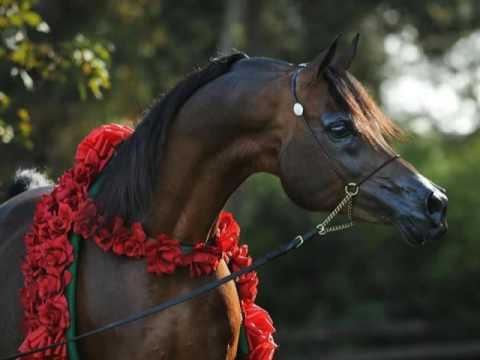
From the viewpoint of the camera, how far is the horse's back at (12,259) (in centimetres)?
411

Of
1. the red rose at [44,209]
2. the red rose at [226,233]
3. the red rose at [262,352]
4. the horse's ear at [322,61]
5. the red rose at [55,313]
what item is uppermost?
the horse's ear at [322,61]

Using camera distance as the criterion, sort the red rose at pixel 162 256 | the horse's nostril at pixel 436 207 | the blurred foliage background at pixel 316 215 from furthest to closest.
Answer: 1. the blurred foliage background at pixel 316 215
2. the red rose at pixel 162 256
3. the horse's nostril at pixel 436 207

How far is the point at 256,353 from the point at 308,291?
11.0 metres

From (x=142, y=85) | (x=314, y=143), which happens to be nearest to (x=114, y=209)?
(x=314, y=143)

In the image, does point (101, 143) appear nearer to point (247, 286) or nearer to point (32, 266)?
point (32, 266)

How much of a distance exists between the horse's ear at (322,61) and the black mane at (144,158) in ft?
1.49

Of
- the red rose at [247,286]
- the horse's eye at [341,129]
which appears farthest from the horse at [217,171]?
the red rose at [247,286]

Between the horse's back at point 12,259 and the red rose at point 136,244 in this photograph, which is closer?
the red rose at point 136,244

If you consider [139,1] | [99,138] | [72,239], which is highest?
[139,1]

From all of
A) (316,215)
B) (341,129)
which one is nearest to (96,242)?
(341,129)

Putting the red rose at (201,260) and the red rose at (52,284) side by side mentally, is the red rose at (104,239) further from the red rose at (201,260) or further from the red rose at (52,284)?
the red rose at (201,260)

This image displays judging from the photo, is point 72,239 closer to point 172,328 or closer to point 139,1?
point 172,328

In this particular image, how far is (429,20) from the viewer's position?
57.3ft

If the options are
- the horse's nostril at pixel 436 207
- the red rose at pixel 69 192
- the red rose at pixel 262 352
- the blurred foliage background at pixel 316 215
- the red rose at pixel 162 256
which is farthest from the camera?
the blurred foliage background at pixel 316 215
